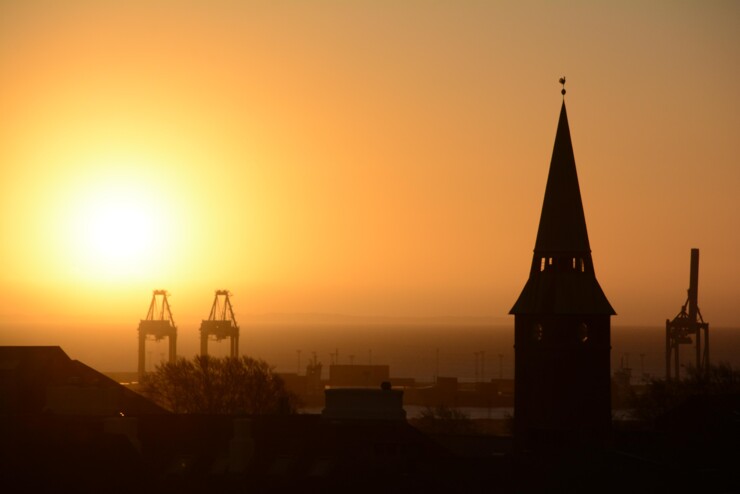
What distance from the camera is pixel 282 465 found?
43188mm

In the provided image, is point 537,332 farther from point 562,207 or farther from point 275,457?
point 275,457

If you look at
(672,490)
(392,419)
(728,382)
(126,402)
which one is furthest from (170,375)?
(672,490)

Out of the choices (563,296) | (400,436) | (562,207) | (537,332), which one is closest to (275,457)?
(400,436)

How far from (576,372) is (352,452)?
12.1 meters

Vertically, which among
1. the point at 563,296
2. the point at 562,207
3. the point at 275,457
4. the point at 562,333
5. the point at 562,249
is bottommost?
the point at 275,457

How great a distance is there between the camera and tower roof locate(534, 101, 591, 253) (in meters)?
54.4

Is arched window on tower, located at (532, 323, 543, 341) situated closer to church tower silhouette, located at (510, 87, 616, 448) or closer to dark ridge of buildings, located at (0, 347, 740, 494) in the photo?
church tower silhouette, located at (510, 87, 616, 448)

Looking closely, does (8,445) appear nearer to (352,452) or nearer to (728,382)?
(352,452)

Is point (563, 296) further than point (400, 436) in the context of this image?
Yes

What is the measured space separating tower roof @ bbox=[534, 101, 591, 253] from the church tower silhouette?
0.04 metres

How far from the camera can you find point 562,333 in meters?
53.6

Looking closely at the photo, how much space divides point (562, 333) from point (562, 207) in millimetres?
4626

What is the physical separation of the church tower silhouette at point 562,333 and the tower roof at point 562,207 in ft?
0.12

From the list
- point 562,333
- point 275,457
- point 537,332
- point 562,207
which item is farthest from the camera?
point 562,207
